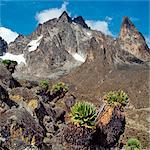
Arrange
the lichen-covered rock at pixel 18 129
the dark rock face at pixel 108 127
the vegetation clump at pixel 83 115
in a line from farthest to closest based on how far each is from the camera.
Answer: the dark rock face at pixel 108 127, the vegetation clump at pixel 83 115, the lichen-covered rock at pixel 18 129

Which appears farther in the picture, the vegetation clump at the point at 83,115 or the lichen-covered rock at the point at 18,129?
the vegetation clump at the point at 83,115

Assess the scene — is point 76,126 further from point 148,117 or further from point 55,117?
point 148,117

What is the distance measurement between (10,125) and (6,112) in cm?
308

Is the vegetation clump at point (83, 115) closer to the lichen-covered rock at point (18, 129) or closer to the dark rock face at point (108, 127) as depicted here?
the dark rock face at point (108, 127)

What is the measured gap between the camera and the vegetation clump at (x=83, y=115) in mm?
37688

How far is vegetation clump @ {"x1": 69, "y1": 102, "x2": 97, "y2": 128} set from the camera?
124 feet

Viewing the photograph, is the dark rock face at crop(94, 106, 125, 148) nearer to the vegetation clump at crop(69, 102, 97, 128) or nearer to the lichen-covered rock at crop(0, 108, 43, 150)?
the vegetation clump at crop(69, 102, 97, 128)

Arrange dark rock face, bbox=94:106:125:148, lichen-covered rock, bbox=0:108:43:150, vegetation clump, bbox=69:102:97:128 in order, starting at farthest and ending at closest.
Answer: dark rock face, bbox=94:106:125:148, vegetation clump, bbox=69:102:97:128, lichen-covered rock, bbox=0:108:43:150

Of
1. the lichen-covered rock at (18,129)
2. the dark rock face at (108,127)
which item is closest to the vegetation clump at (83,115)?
the dark rock face at (108,127)

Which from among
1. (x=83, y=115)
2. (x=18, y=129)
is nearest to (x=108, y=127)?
(x=83, y=115)

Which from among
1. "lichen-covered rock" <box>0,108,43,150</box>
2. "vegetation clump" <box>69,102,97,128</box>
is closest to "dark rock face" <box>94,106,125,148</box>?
"vegetation clump" <box>69,102,97,128</box>

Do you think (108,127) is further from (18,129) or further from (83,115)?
(18,129)

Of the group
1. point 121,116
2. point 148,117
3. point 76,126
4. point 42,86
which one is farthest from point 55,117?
point 148,117

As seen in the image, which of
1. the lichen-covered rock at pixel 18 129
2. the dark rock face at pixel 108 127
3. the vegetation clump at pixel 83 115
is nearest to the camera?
the lichen-covered rock at pixel 18 129
